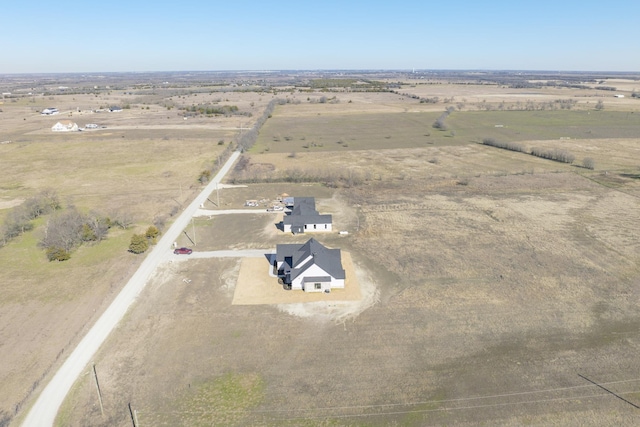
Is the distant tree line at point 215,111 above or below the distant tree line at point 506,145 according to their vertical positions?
above

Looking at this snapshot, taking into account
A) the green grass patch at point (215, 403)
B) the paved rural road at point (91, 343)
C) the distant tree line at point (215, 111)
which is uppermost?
the distant tree line at point (215, 111)

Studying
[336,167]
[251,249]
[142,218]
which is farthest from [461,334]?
[336,167]

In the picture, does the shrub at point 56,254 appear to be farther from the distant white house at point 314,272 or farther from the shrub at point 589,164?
the shrub at point 589,164

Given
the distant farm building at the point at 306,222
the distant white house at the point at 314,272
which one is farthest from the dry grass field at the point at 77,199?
the distant farm building at the point at 306,222

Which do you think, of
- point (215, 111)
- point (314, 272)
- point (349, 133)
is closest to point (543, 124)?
point (349, 133)

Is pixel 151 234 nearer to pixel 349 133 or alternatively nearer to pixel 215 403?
pixel 215 403

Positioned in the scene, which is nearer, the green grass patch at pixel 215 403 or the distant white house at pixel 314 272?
the green grass patch at pixel 215 403
